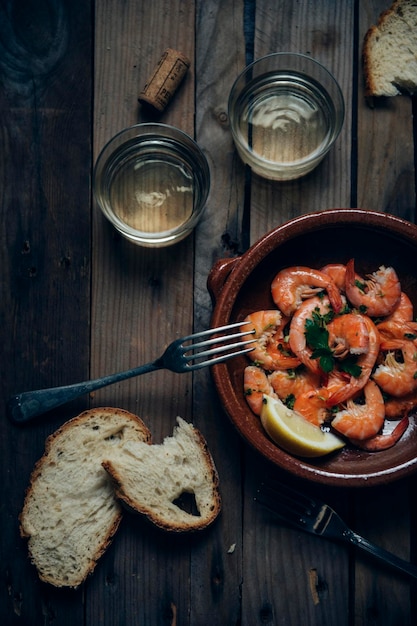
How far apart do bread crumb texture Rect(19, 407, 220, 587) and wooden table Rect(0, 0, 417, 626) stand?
5cm

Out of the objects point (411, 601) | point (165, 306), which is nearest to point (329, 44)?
point (165, 306)

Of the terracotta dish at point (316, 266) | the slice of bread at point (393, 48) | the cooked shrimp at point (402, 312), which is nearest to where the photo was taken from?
the terracotta dish at point (316, 266)

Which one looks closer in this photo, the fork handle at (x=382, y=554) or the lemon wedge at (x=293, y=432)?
the lemon wedge at (x=293, y=432)

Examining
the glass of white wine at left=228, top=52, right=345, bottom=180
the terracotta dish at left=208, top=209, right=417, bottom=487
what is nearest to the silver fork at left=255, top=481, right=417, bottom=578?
the terracotta dish at left=208, top=209, right=417, bottom=487

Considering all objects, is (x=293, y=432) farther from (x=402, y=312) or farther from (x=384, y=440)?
(x=402, y=312)

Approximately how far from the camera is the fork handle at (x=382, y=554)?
6.01 ft

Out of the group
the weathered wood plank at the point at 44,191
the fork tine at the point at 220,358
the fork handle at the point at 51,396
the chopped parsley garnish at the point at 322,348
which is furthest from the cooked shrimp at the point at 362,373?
the weathered wood plank at the point at 44,191

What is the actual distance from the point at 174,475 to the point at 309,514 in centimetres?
37

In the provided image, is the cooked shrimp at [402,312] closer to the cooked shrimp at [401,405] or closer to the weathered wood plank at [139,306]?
the cooked shrimp at [401,405]

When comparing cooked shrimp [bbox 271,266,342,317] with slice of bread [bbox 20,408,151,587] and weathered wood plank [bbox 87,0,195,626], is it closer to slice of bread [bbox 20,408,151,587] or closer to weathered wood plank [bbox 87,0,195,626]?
weathered wood plank [bbox 87,0,195,626]

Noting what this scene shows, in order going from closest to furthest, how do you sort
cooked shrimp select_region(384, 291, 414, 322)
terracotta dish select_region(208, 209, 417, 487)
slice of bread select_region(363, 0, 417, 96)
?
terracotta dish select_region(208, 209, 417, 487), cooked shrimp select_region(384, 291, 414, 322), slice of bread select_region(363, 0, 417, 96)

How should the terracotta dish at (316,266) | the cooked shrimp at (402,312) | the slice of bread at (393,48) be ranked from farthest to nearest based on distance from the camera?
1. the slice of bread at (393,48)
2. the cooked shrimp at (402,312)
3. the terracotta dish at (316,266)

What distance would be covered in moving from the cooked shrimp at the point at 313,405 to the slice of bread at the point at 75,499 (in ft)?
1.39

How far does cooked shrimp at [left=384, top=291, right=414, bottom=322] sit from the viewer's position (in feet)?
5.89
